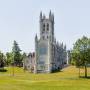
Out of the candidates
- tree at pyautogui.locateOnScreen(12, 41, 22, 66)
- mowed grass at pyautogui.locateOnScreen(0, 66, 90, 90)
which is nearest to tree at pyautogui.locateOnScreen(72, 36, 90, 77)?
mowed grass at pyautogui.locateOnScreen(0, 66, 90, 90)

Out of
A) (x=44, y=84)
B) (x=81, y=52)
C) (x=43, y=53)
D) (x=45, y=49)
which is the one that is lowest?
(x=44, y=84)

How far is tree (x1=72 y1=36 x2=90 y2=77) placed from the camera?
94.4 metres

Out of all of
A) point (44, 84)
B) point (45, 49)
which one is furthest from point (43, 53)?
point (44, 84)

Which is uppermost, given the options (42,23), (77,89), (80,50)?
(42,23)

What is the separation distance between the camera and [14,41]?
161500 mm

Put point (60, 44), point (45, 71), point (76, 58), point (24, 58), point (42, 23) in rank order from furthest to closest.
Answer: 1. point (60, 44)
2. point (24, 58)
3. point (42, 23)
4. point (45, 71)
5. point (76, 58)

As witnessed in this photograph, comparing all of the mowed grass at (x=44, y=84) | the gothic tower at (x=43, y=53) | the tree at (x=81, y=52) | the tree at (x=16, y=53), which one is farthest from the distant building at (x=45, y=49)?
the mowed grass at (x=44, y=84)

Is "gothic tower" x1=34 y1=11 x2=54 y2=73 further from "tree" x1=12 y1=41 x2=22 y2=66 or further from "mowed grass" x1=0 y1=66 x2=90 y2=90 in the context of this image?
"mowed grass" x1=0 y1=66 x2=90 y2=90

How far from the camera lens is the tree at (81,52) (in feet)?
310

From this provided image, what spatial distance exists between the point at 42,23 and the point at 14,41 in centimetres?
1684

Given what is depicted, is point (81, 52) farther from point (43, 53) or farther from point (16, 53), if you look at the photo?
point (16, 53)

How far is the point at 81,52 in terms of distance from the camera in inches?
3757

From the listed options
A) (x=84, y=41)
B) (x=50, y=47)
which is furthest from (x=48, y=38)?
(x=84, y=41)

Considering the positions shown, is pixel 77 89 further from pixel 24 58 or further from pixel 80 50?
pixel 24 58
